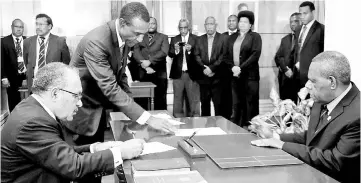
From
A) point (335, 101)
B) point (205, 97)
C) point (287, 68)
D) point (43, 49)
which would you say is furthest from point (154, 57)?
point (335, 101)

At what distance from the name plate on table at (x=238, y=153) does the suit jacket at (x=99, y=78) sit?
0.61 metres

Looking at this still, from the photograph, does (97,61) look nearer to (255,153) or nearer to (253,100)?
(255,153)

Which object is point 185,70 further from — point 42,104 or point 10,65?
point 42,104

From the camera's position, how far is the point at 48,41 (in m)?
5.95

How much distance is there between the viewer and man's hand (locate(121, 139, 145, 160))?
2.00 metres

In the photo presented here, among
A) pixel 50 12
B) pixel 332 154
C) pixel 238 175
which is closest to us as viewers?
pixel 238 175

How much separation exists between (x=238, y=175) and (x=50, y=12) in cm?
628

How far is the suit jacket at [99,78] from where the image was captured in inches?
108

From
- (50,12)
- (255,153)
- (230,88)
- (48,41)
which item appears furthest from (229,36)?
(255,153)

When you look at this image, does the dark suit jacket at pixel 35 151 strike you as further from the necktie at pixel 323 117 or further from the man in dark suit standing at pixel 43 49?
the man in dark suit standing at pixel 43 49

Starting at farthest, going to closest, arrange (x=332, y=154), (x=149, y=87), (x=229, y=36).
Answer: (x=229, y=36) → (x=149, y=87) → (x=332, y=154)

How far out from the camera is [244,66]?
574 centimetres

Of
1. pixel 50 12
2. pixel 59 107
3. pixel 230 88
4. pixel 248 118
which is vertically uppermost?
pixel 50 12

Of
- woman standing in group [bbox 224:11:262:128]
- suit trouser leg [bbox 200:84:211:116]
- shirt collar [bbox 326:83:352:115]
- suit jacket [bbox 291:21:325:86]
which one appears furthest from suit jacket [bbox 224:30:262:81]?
shirt collar [bbox 326:83:352:115]
